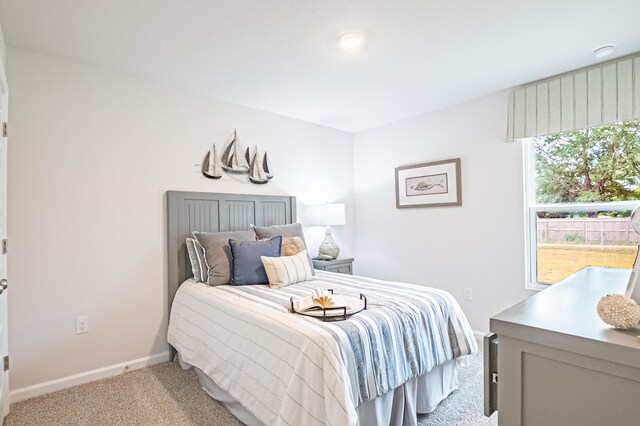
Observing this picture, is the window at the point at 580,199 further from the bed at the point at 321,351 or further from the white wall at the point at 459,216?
the bed at the point at 321,351

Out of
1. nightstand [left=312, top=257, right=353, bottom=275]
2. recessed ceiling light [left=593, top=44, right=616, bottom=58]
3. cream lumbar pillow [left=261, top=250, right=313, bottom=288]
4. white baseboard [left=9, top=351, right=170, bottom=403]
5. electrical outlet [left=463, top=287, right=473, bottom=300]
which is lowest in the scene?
white baseboard [left=9, top=351, right=170, bottom=403]

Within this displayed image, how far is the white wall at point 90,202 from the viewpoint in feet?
7.46

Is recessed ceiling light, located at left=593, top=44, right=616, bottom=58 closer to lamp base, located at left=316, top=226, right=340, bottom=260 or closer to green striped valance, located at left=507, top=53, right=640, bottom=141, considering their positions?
green striped valance, located at left=507, top=53, right=640, bottom=141

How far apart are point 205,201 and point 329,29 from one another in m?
1.79

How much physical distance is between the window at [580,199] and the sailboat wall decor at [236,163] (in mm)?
2452

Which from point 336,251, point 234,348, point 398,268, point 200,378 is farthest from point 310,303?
point 398,268

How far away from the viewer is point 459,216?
135 inches

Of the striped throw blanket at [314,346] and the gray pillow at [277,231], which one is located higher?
the gray pillow at [277,231]

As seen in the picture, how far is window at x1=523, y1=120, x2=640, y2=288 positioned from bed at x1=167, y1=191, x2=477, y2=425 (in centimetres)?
137

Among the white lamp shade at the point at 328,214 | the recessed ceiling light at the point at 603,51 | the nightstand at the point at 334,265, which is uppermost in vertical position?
the recessed ceiling light at the point at 603,51

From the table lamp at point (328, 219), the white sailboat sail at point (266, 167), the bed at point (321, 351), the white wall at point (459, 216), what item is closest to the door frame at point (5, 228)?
the bed at point (321, 351)

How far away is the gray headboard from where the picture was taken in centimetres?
287

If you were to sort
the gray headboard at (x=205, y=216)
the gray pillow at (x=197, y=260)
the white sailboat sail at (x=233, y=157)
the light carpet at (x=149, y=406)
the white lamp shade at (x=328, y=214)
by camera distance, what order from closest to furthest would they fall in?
1. the light carpet at (x=149, y=406)
2. the gray pillow at (x=197, y=260)
3. the gray headboard at (x=205, y=216)
4. the white sailboat sail at (x=233, y=157)
5. the white lamp shade at (x=328, y=214)

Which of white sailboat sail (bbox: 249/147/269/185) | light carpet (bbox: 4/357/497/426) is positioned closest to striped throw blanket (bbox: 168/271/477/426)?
light carpet (bbox: 4/357/497/426)
